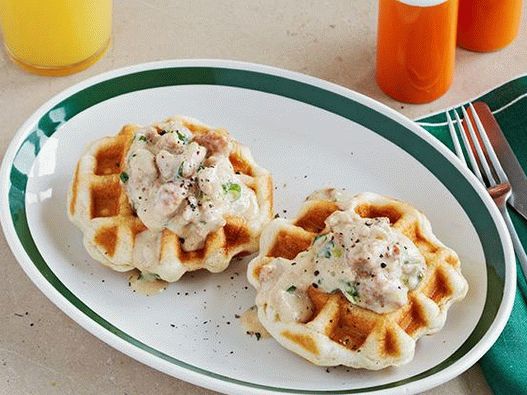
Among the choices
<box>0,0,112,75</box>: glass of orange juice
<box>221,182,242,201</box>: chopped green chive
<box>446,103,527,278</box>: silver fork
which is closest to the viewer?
<box>221,182,242,201</box>: chopped green chive

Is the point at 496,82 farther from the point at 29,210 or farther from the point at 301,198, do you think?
the point at 29,210

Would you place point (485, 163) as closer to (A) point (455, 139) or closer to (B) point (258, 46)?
(A) point (455, 139)

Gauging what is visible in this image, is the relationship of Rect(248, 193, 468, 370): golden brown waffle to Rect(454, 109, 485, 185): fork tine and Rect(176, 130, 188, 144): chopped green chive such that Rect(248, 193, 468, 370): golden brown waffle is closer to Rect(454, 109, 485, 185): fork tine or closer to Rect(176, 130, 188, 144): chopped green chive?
Rect(176, 130, 188, 144): chopped green chive

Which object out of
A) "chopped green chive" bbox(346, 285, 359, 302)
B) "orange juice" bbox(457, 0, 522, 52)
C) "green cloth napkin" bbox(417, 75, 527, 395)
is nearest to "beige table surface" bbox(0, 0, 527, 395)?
"orange juice" bbox(457, 0, 522, 52)

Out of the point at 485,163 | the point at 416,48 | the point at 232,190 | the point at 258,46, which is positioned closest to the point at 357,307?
the point at 232,190

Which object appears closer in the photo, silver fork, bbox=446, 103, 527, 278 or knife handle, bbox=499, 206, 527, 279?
knife handle, bbox=499, 206, 527, 279

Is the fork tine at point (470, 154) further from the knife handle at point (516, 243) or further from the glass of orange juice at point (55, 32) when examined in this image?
the glass of orange juice at point (55, 32)

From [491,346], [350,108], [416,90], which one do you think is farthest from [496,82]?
[491,346]
